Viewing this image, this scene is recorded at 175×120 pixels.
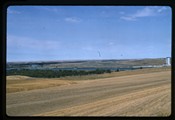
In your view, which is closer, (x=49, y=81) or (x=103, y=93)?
(x=49, y=81)

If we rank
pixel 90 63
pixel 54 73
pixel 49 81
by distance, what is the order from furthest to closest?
pixel 49 81 < pixel 54 73 < pixel 90 63

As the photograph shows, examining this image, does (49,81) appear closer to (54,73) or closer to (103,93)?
(54,73)

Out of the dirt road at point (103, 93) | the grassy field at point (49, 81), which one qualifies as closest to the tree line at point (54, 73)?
the grassy field at point (49, 81)

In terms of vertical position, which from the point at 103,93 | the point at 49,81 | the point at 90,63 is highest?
the point at 90,63

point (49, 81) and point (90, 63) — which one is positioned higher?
point (90, 63)

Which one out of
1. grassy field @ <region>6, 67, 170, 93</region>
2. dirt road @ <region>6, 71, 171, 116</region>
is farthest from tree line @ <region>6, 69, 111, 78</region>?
dirt road @ <region>6, 71, 171, 116</region>

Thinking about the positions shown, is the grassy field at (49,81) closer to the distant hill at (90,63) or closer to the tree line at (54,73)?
the tree line at (54,73)

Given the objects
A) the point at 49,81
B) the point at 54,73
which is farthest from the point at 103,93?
the point at 54,73

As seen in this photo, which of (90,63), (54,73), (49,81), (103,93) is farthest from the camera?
(103,93)

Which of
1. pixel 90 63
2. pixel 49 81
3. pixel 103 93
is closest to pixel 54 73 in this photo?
pixel 49 81

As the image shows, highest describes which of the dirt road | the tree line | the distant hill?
the distant hill

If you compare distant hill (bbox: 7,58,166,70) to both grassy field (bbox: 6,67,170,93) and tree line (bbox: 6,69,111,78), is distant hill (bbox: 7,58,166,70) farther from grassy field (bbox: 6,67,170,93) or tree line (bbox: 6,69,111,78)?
grassy field (bbox: 6,67,170,93)
